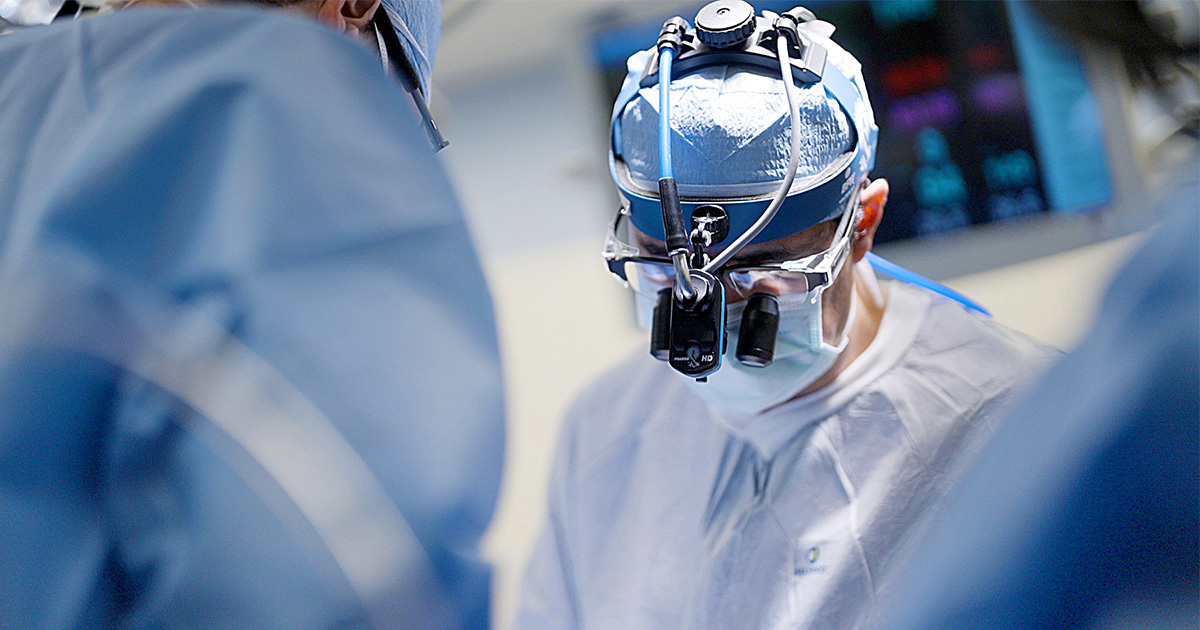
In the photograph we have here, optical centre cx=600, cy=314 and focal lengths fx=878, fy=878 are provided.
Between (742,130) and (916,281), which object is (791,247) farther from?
(916,281)

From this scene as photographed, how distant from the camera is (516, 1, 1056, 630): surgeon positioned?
1.06 m

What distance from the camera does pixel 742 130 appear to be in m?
1.06

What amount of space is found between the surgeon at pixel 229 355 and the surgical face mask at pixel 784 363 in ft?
2.25

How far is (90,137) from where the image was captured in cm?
46

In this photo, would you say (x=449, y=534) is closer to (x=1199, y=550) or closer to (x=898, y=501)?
(x=1199, y=550)

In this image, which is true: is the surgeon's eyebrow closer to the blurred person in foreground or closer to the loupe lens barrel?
the loupe lens barrel

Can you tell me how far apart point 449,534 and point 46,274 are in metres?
0.23

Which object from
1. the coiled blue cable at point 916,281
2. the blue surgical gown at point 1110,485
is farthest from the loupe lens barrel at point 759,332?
the blue surgical gown at point 1110,485

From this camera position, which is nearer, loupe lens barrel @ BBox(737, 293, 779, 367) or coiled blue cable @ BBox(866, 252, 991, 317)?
loupe lens barrel @ BBox(737, 293, 779, 367)

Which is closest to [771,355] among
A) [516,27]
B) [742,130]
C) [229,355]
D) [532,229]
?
[742,130]

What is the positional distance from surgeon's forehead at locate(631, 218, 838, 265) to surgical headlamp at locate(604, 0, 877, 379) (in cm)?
1

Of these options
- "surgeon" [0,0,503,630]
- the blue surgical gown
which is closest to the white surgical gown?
the blue surgical gown

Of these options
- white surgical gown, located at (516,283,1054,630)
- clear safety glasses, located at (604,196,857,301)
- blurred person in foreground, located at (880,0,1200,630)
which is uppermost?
blurred person in foreground, located at (880,0,1200,630)

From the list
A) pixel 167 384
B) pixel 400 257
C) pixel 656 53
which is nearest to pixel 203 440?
pixel 167 384
